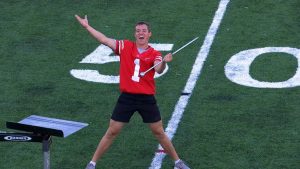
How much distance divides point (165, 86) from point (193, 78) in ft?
1.58

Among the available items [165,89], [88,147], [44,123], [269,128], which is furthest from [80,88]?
[44,123]

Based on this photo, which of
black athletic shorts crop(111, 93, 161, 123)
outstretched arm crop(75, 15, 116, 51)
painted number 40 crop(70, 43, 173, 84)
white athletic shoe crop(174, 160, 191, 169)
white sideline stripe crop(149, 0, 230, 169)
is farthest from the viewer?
painted number 40 crop(70, 43, 173, 84)

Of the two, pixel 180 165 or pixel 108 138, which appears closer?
pixel 108 138

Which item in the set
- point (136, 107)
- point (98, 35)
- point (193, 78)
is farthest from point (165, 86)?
point (98, 35)

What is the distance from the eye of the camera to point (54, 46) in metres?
13.7

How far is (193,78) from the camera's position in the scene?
40.4 ft

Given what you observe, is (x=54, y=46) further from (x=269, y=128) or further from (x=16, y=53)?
(x=269, y=128)

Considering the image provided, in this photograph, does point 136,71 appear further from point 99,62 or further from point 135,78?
point 99,62

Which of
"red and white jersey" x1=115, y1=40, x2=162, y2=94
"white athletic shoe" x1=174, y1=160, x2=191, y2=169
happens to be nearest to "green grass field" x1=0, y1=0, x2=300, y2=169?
"white athletic shoe" x1=174, y1=160, x2=191, y2=169

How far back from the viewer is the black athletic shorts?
923 centimetres

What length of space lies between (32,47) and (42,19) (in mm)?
1352

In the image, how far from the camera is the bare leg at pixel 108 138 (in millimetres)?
9297

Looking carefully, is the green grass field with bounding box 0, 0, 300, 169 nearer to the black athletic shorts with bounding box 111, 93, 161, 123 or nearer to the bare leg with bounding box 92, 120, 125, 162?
the bare leg with bounding box 92, 120, 125, 162

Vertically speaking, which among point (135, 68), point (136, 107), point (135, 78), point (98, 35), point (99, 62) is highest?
point (98, 35)
